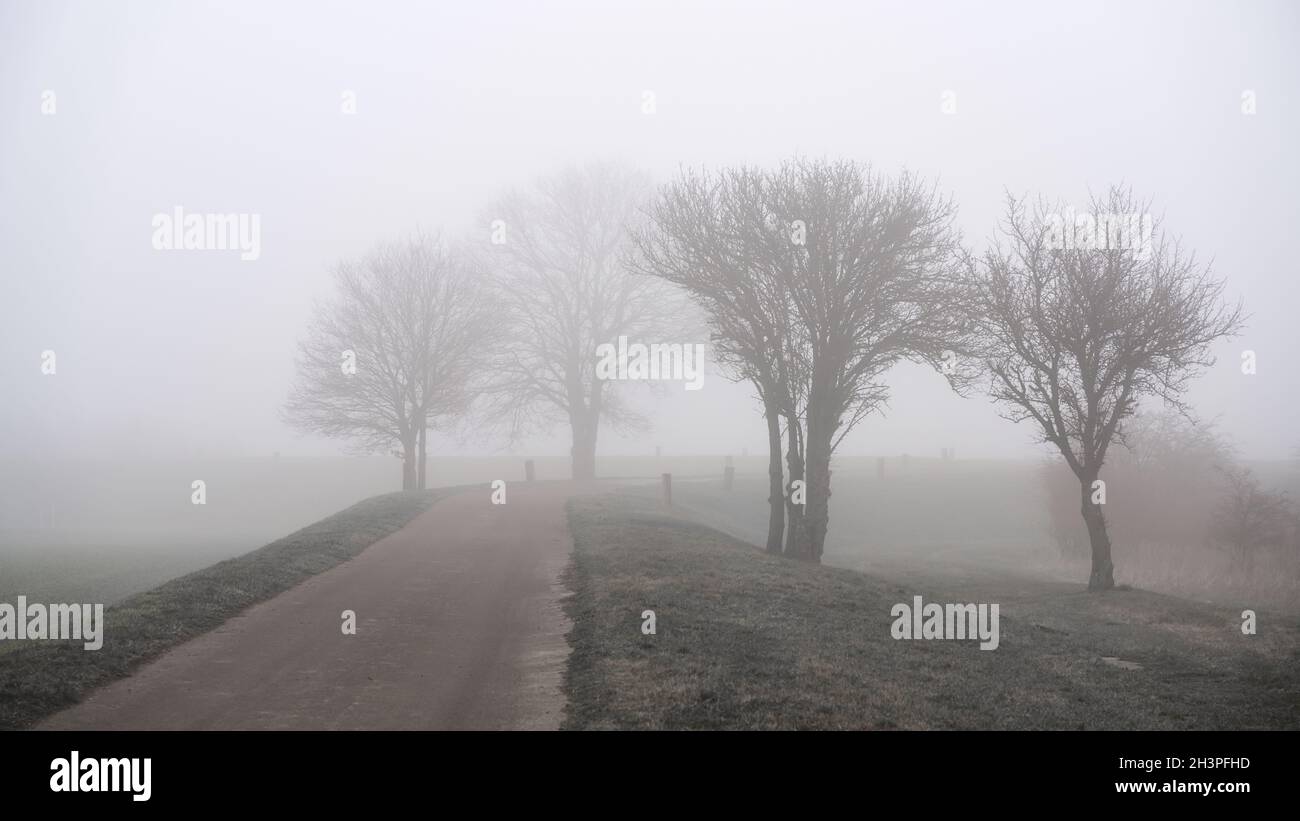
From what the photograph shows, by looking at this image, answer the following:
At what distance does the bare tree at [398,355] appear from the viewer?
42.6m

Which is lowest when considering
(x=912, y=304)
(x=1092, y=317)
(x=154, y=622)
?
(x=154, y=622)

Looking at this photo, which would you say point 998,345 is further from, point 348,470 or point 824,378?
point 348,470

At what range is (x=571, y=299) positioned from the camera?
53.1 meters

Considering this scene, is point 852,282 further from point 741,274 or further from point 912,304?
point 741,274

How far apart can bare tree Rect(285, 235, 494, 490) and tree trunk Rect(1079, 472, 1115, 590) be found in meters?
29.7

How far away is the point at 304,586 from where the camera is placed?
53.3ft

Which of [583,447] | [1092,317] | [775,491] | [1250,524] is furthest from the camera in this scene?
[583,447]

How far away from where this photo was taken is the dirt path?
8.91 m

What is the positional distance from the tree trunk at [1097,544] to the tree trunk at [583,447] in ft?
105

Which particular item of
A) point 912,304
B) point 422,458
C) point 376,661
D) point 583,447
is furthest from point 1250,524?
point 422,458

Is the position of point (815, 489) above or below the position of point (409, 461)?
above

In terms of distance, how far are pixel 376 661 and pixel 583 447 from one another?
1586 inches

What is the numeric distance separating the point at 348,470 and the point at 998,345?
188ft

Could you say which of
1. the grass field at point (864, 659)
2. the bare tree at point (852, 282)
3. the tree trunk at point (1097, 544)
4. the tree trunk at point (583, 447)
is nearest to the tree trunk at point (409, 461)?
the tree trunk at point (583, 447)
